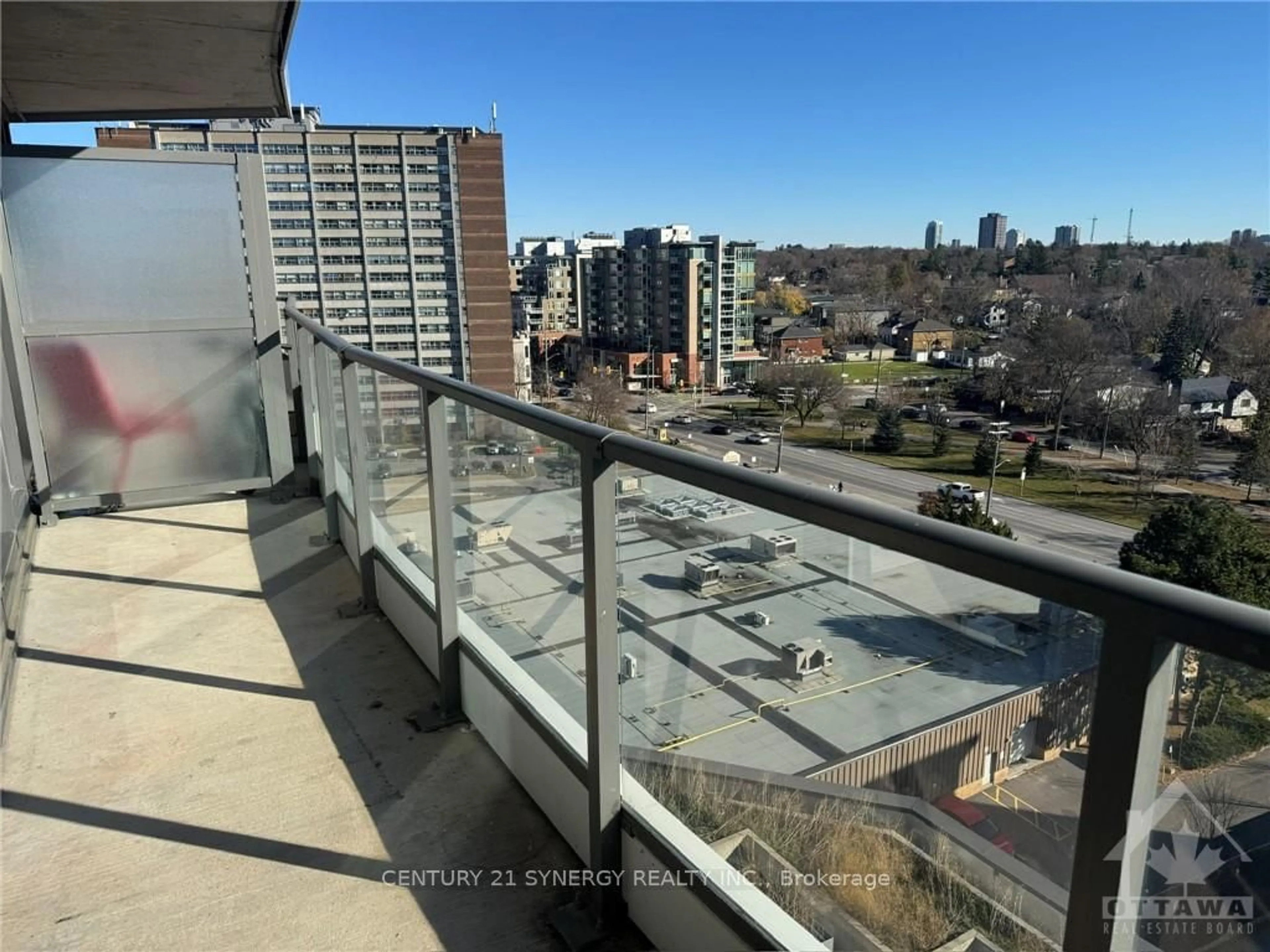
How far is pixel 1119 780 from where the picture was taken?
0.83 m

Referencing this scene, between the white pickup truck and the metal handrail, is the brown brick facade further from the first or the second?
the metal handrail

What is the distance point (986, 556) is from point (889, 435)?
34.6m

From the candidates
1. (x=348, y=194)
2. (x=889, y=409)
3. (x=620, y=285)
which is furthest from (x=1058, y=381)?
(x=620, y=285)

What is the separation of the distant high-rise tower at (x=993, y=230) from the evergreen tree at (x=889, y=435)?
12128cm

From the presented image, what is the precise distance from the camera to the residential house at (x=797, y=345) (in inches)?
2370

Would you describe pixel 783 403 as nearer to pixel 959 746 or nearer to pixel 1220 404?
pixel 1220 404

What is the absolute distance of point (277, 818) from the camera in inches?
84.9

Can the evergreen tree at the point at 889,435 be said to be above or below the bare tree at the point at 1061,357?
below

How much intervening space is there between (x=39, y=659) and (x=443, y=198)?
79.2 ft

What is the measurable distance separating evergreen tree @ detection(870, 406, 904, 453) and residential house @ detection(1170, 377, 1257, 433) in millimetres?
9971

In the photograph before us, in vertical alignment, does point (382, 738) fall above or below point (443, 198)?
below

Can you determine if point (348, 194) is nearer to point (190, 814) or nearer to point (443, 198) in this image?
point (443, 198)

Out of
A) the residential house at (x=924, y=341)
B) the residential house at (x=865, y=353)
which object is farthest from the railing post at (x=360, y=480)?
the residential house at (x=865, y=353)

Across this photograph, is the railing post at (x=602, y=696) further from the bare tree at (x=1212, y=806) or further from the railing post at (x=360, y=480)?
the railing post at (x=360, y=480)
